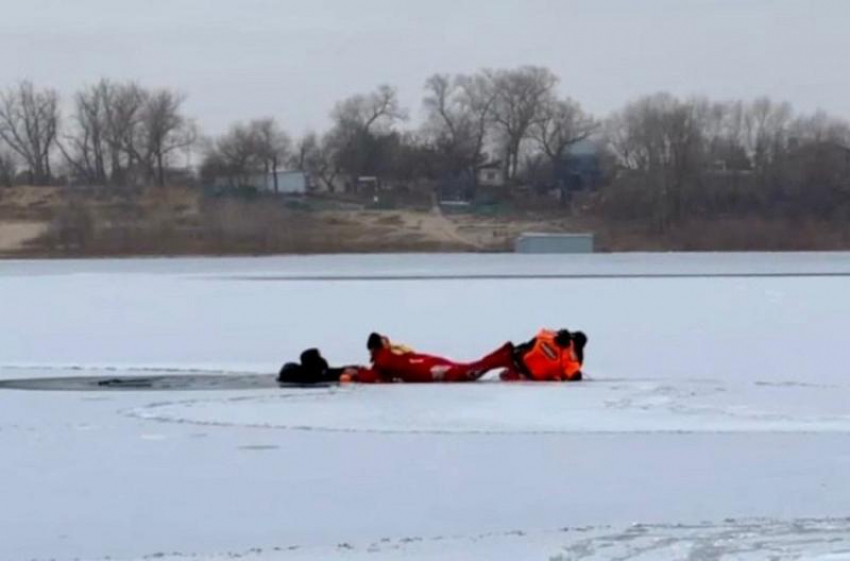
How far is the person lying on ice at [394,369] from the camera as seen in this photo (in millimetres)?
13727

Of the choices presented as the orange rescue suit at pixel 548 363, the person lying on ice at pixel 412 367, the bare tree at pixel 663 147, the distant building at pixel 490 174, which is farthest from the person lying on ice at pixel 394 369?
the distant building at pixel 490 174

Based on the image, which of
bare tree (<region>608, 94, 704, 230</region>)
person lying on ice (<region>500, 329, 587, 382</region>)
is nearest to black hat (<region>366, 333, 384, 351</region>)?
person lying on ice (<region>500, 329, 587, 382</region>)

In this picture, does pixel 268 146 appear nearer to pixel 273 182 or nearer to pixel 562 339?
pixel 273 182

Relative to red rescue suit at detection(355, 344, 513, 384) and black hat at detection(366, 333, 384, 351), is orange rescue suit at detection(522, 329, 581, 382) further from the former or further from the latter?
Answer: black hat at detection(366, 333, 384, 351)

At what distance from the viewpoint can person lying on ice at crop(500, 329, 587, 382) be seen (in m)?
13.7

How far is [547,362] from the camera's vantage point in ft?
45.1

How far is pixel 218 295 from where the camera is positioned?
27.2 m

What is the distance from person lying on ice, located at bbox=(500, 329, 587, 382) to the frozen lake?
9.1 inches

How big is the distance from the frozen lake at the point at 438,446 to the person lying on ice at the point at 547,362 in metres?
0.23

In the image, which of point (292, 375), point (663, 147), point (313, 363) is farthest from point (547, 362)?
point (663, 147)

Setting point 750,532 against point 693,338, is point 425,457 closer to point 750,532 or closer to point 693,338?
point 750,532

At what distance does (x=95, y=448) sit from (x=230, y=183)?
5930 centimetres

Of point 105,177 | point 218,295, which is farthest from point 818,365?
point 105,177

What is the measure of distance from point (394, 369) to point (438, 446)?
388cm
